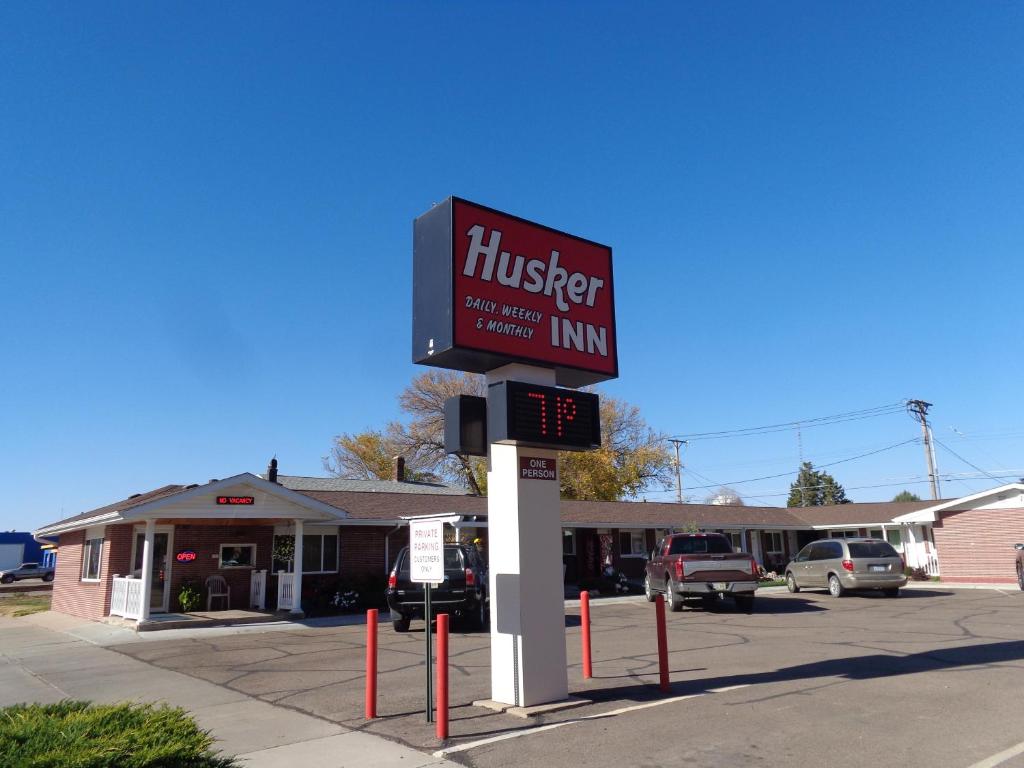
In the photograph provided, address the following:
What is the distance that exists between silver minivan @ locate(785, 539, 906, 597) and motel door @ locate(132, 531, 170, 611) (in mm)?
19334

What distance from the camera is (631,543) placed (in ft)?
107

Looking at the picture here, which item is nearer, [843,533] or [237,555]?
[237,555]

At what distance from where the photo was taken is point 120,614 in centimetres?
1956

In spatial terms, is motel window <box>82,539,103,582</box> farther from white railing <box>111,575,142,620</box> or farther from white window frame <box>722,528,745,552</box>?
white window frame <box>722,528,745,552</box>

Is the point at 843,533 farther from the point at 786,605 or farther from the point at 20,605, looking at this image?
the point at 20,605

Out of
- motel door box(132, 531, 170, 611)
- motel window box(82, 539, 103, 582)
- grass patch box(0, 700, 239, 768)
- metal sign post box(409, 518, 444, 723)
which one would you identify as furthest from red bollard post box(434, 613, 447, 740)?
motel window box(82, 539, 103, 582)

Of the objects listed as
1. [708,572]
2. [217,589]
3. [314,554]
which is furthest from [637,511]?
[217,589]

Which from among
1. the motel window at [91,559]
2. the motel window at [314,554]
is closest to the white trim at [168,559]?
the motel window at [91,559]

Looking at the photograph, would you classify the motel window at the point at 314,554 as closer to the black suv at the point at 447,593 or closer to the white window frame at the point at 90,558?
the white window frame at the point at 90,558

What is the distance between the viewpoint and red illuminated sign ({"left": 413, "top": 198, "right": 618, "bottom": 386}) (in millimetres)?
8266

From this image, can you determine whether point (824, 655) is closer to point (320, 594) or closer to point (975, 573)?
point (320, 594)

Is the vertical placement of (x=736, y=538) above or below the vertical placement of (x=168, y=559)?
above

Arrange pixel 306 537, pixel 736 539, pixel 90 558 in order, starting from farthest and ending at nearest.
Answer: pixel 736 539
pixel 90 558
pixel 306 537

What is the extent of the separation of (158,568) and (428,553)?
17002mm
